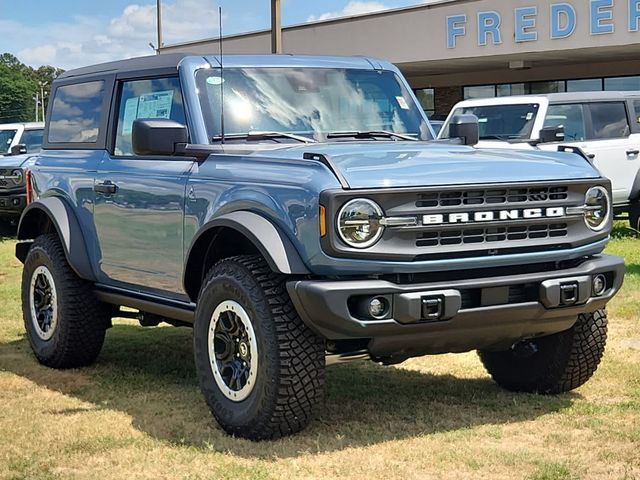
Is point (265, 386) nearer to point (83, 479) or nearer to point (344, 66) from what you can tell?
point (83, 479)

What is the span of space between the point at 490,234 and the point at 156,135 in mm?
1809

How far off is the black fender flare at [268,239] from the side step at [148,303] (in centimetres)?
82

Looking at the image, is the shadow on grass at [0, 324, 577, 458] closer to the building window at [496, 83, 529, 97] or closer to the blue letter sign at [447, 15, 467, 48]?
the blue letter sign at [447, 15, 467, 48]

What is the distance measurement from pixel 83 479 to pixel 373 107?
2.85 metres

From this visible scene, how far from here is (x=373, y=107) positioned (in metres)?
6.36

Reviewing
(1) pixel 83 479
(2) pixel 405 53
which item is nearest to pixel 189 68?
(1) pixel 83 479

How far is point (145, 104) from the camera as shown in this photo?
6.50 metres

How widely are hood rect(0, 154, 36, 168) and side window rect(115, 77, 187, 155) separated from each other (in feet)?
31.0

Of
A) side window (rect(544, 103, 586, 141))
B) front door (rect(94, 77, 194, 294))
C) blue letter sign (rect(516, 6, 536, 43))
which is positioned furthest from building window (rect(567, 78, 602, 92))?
front door (rect(94, 77, 194, 294))

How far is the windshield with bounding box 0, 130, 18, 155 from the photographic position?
17.5m

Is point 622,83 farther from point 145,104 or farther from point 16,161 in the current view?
point 145,104

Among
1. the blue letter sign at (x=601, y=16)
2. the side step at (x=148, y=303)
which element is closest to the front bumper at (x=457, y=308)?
the side step at (x=148, y=303)

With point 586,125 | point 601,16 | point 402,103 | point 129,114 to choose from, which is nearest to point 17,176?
point 586,125

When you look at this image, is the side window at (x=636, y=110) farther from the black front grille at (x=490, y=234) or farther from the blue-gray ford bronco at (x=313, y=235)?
the black front grille at (x=490, y=234)
